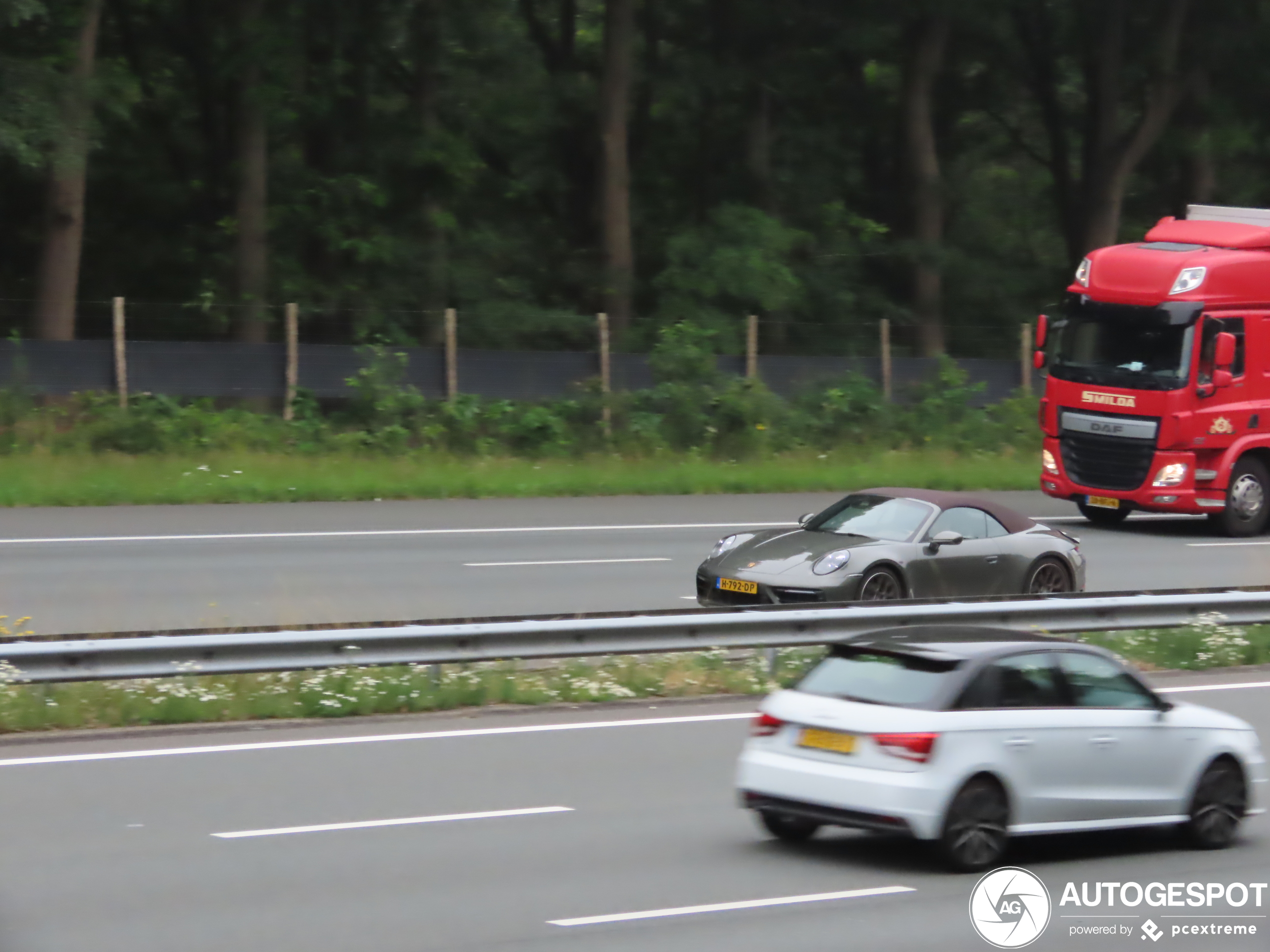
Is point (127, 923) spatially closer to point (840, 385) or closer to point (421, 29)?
point (840, 385)

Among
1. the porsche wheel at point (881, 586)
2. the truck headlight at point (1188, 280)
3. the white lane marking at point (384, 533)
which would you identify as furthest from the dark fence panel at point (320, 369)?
the porsche wheel at point (881, 586)

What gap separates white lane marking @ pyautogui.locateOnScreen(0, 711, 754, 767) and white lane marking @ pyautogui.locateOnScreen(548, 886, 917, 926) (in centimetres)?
411

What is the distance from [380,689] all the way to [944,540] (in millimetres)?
5886

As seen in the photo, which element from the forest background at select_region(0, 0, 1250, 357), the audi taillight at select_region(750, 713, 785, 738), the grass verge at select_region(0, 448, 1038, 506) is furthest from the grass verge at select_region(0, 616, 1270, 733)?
the forest background at select_region(0, 0, 1250, 357)

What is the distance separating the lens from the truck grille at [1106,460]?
24.5 metres

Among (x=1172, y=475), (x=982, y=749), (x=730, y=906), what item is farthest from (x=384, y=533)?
(x=730, y=906)

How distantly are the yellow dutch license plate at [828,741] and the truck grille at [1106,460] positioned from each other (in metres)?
16.8

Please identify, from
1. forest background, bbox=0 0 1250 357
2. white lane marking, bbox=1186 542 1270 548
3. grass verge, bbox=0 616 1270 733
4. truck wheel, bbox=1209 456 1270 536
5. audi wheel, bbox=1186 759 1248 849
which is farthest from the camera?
forest background, bbox=0 0 1250 357

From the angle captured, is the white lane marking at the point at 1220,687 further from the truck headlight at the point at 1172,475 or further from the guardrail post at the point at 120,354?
the guardrail post at the point at 120,354

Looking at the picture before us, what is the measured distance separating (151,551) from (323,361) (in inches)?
465

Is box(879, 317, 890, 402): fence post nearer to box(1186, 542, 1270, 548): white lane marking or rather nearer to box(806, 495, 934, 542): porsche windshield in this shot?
box(1186, 542, 1270, 548): white lane marking

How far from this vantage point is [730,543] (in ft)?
54.9

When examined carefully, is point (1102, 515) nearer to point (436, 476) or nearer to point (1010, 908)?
point (436, 476)

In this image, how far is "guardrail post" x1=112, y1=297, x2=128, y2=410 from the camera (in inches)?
1164
